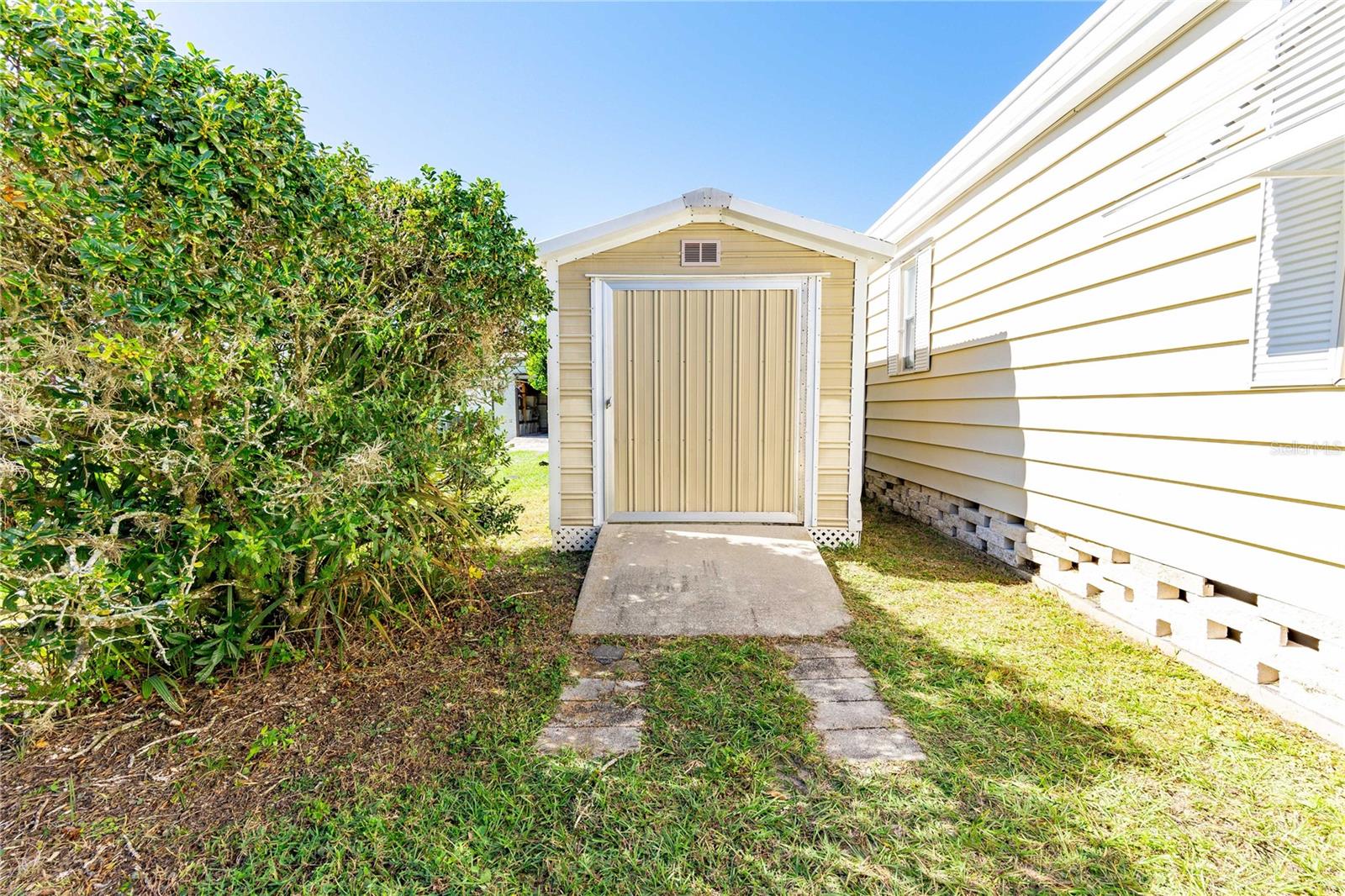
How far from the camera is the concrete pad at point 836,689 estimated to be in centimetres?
225

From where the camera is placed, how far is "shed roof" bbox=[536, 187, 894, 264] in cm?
405

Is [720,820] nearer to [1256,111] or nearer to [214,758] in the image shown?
[214,758]

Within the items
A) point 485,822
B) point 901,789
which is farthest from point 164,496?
point 901,789

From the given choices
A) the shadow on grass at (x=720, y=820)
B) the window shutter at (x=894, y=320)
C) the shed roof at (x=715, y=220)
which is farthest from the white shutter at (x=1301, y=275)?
the window shutter at (x=894, y=320)

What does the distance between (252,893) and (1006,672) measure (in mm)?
2941

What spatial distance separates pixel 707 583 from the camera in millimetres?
3426

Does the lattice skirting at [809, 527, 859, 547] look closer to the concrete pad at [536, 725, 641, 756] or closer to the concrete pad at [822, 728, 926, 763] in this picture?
the concrete pad at [822, 728, 926, 763]

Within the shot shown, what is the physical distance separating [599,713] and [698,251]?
356cm

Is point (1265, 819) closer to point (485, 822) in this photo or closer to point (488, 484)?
point (485, 822)

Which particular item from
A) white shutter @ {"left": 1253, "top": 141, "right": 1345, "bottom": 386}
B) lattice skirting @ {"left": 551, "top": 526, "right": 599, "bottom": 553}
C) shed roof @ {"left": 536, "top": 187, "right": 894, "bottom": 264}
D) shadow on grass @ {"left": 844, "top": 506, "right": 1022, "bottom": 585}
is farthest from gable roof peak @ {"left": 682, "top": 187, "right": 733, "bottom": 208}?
shadow on grass @ {"left": 844, "top": 506, "right": 1022, "bottom": 585}

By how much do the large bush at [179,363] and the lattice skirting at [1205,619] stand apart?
374 centimetres

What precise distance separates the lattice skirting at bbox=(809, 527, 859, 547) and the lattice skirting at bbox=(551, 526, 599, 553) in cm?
196

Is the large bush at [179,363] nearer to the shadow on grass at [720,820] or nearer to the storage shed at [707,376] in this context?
the shadow on grass at [720,820]

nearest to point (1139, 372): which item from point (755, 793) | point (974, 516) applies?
point (974, 516)
